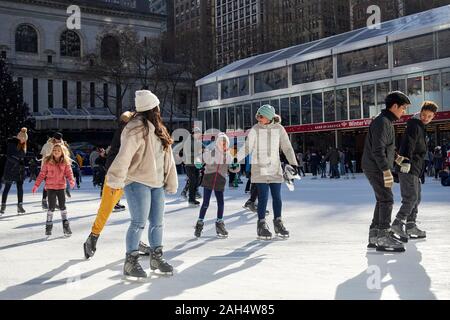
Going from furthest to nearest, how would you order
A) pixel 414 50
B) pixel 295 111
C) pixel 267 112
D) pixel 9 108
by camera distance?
pixel 295 111 < pixel 9 108 < pixel 414 50 < pixel 267 112

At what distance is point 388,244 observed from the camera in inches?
222

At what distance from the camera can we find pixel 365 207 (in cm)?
1054

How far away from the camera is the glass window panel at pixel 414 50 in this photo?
87.7 ft

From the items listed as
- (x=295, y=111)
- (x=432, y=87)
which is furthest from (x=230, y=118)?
(x=432, y=87)

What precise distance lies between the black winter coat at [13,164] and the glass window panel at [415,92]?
2118 cm

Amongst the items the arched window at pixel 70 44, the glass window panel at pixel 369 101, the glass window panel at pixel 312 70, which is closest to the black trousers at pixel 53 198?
the glass window panel at pixel 369 101

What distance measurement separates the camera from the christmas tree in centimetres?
3072

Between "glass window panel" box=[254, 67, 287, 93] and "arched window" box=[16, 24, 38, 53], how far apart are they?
33578 millimetres

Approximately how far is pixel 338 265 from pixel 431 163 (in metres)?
19.4

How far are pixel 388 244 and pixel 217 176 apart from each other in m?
2.61

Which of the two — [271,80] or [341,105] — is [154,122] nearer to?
[341,105]

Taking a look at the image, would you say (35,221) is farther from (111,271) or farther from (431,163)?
(431,163)

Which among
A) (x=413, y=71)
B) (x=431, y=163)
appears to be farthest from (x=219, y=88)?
(x=431, y=163)

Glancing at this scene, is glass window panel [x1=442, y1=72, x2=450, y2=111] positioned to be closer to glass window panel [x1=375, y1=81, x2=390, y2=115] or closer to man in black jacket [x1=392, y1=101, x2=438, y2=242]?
glass window panel [x1=375, y1=81, x2=390, y2=115]
